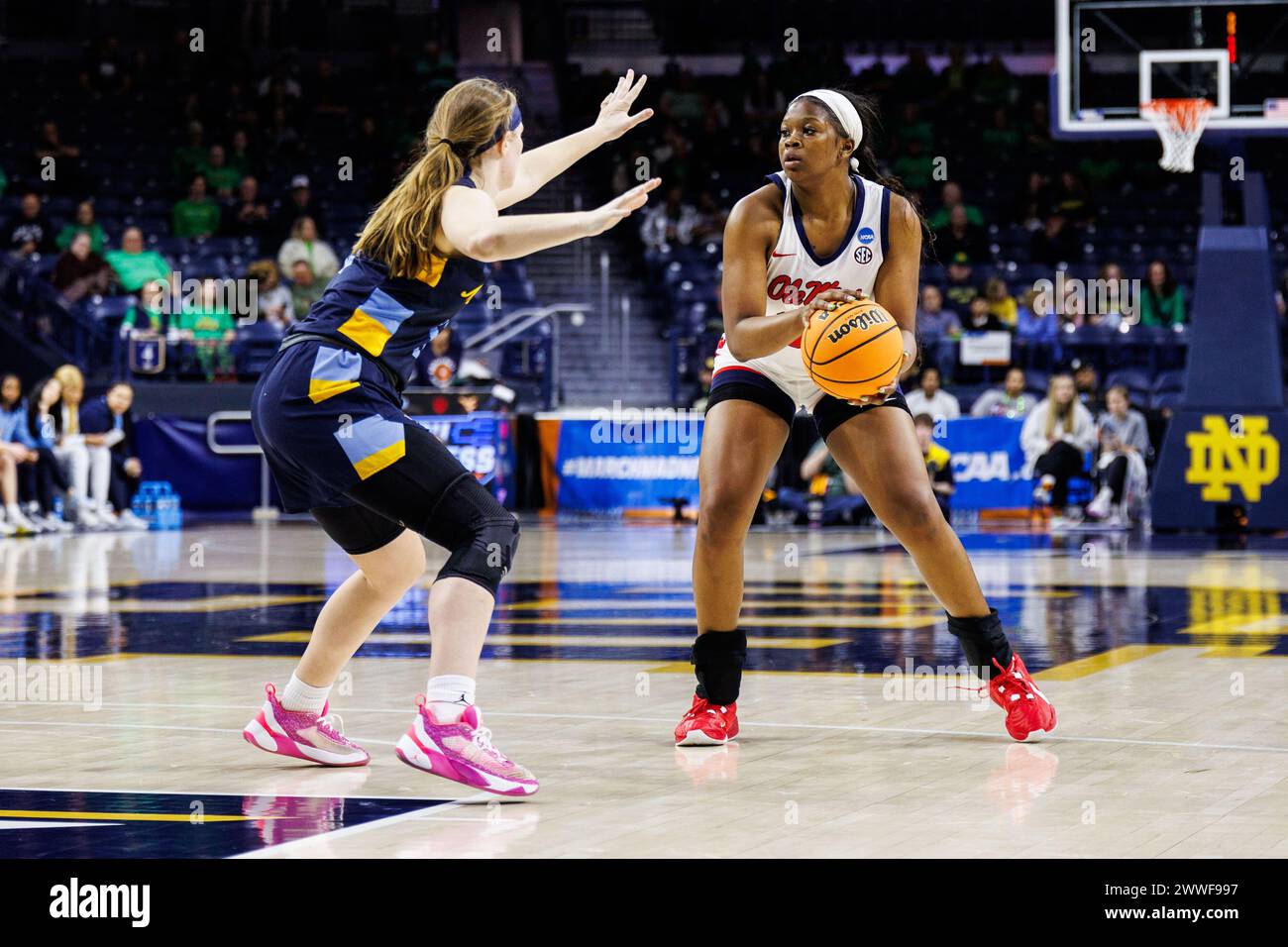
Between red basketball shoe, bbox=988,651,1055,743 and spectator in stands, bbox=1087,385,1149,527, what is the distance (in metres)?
12.1

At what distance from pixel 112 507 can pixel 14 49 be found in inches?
576

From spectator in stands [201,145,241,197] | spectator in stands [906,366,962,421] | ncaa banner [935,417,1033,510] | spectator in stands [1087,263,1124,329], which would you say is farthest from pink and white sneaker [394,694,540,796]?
spectator in stands [201,145,241,197]

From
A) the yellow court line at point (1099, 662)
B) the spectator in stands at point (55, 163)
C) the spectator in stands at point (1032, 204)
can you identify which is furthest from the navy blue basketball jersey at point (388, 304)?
the spectator in stands at point (55, 163)

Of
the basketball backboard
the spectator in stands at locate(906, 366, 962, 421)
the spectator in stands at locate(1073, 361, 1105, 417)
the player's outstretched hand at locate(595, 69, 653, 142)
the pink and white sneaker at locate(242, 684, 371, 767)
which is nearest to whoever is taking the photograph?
the pink and white sneaker at locate(242, 684, 371, 767)

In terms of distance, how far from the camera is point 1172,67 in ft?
52.6

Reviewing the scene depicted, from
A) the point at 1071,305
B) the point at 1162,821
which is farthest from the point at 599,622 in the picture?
the point at 1071,305

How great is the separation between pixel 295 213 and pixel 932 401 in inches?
359

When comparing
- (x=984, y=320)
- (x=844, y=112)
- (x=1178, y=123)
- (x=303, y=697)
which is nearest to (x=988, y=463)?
(x=984, y=320)

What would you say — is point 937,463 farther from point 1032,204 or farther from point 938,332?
point 1032,204

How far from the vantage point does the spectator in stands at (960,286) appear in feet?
72.2

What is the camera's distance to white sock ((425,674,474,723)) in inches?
191

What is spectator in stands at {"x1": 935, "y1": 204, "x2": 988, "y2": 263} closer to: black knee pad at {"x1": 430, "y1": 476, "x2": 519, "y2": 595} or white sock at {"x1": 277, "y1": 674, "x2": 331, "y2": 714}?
white sock at {"x1": 277, "y1": 674, "x2": 331, "y2": 714}

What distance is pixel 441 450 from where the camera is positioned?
5047 mm

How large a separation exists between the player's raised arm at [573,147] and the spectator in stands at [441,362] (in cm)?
1351
